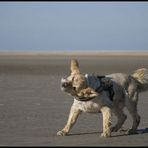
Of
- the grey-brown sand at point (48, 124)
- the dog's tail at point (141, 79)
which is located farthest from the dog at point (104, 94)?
the grey-brown sand at point (48, 124)

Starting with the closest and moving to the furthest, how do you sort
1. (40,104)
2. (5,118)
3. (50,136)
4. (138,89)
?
1. (50,136)
2. (138,89)
3. (5,118)
4. (40,104)

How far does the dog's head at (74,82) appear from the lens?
11031 mm

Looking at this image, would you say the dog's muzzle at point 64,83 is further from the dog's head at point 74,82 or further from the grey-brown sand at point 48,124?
the grey-brown sand at point 48,124

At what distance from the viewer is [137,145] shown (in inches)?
429

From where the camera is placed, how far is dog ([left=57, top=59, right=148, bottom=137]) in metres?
11.2

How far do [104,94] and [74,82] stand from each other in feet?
3.01


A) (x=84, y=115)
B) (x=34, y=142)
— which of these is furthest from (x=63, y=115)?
(x=34, y=142)

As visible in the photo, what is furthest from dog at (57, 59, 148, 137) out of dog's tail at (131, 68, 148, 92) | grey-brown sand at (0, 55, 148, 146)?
grey-brown sand at (0, 55, 148, 146)

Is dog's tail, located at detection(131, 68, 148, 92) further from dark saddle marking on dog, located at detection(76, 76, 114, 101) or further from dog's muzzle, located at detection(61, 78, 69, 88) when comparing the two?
dog's muzzle, located at detection(61, 78, 69, 88)

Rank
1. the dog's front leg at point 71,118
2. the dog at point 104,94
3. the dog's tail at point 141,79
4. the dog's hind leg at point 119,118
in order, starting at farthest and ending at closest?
the dog's tail at point 141,79, the dog's hind leg at point 119,118, the dog's front leg at point 71,118, the dog at point 104,94

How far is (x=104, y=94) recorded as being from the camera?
38.7ft

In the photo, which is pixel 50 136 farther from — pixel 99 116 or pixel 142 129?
pixel 99 116

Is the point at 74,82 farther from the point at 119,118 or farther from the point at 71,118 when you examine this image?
the point at 119,118

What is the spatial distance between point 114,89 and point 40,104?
19.4 feet
